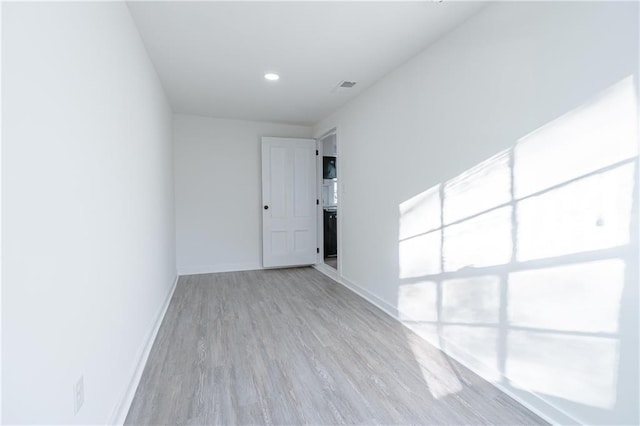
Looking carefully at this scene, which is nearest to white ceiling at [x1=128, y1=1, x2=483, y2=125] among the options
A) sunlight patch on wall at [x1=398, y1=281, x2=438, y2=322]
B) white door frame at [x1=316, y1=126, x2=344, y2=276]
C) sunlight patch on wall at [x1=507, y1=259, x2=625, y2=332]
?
white door frame at [x1=316, y1=126, x2=344, y2=276]

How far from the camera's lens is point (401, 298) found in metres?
2.83

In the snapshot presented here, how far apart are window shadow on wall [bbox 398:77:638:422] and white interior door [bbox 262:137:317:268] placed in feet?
9.87

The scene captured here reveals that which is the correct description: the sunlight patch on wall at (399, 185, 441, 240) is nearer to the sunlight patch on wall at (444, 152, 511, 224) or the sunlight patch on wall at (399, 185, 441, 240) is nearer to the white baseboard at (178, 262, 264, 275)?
the sunlight patch on wall at (444, 152, 511, 224)

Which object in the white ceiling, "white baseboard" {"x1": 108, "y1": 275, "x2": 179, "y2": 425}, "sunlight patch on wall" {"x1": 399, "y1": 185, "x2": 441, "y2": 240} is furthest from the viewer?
"sunlight patch on wall" {"x1": 399, "y1": 185, "x2": 441, "y2": 240}

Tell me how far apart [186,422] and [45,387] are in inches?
32.9

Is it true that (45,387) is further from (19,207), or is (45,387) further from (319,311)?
(319,311)

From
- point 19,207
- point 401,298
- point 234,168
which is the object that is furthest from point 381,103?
point 19,207

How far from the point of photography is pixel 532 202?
1.66 m

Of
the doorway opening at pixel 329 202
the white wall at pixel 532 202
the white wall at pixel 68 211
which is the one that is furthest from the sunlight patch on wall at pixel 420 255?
the doorway opening at pixel 329 202

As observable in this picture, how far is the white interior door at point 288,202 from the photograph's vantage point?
190 inches

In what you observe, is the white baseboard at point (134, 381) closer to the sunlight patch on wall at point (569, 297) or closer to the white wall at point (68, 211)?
the white wall at point (68, 211)

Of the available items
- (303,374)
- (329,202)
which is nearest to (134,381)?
(303,374)

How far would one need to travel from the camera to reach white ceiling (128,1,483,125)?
1961 millimetres

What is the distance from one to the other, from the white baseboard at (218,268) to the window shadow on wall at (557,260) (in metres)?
3.30
